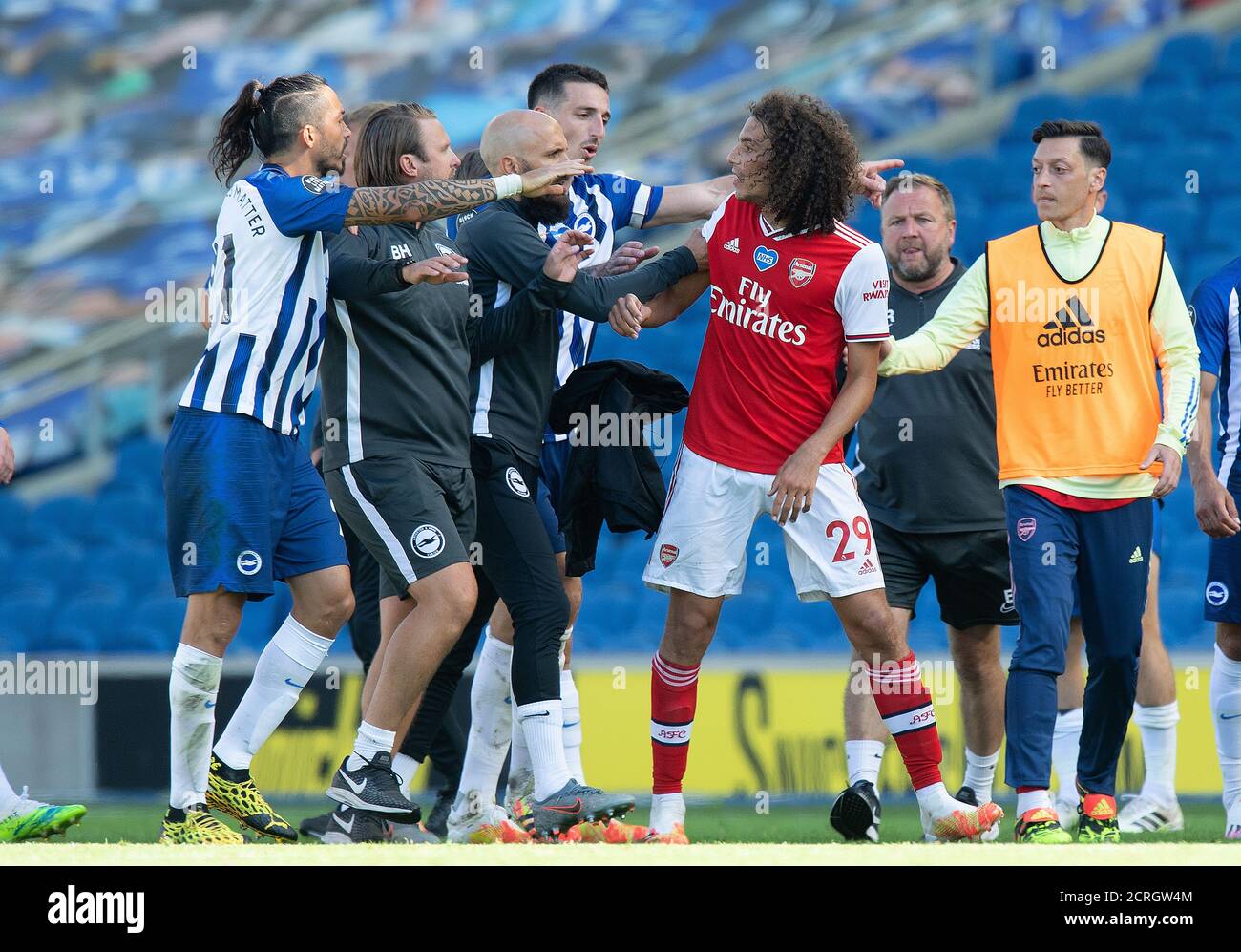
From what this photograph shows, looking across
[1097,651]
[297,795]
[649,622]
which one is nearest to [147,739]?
[297,795]

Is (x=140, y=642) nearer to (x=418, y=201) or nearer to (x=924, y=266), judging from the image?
(x=924, y=266)

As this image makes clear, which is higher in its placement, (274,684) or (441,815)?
(274,684)

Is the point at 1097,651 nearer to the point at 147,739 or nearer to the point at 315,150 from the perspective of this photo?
the point at 315,150

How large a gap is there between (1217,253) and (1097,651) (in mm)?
6179

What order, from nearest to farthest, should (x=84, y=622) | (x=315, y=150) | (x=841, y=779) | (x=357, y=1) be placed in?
(x=315, y=150) < (x=841, y=779) < (x=84, y=622) < (x=357, y=1)

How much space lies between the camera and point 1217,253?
10125mm

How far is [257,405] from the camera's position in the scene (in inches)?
176

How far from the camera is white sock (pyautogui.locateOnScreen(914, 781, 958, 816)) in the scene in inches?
183

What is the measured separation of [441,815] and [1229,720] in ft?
8.91

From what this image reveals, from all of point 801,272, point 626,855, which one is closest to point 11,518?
point 801,272

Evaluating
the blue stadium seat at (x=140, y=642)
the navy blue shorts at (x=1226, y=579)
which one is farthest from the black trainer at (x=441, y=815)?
the blue stadium seat at (x=140, y=642)

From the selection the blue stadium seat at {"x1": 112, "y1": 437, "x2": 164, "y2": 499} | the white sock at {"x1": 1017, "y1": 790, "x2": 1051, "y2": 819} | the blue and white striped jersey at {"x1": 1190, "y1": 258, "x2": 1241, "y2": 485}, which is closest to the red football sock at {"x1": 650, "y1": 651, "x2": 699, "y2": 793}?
the white sock at {"x1": 1017, "y1": 790, "x2": 1051, "y2": 819}

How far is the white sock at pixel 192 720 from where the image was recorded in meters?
4.47

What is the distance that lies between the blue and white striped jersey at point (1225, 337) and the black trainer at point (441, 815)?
9.49 feet
